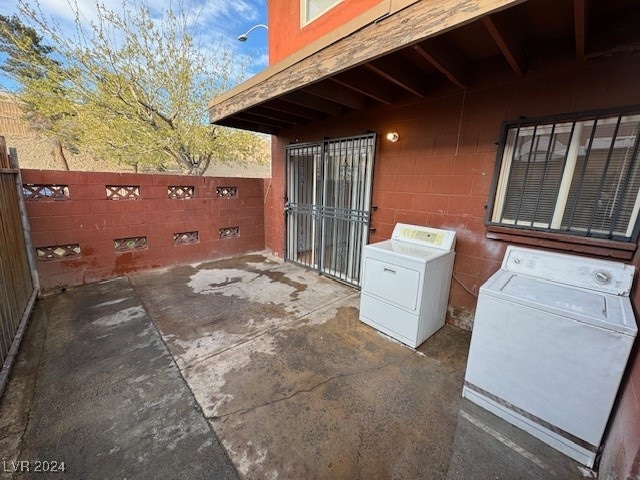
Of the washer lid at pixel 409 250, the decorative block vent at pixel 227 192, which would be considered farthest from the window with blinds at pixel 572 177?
the decorative block vent at pixel 227 192

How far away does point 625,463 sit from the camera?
974mm

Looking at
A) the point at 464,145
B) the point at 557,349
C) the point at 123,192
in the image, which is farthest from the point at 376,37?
the point at 123,192

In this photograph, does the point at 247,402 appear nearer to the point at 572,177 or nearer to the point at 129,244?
the point at 572,177

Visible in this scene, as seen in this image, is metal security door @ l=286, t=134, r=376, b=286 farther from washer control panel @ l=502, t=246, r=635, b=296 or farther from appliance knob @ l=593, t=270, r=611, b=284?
appliance knob @ l=593, t=270, r=611, b=284

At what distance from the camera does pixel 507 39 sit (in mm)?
1547

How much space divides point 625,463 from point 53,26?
8.59 metres

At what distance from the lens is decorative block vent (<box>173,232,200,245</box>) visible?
4.02 metres

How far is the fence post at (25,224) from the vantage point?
2.61 m

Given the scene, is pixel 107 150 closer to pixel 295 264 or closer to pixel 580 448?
pixel 295 264

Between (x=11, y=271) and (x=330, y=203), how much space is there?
3.26 metres

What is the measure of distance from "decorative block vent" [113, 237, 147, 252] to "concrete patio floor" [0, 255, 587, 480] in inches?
40.9

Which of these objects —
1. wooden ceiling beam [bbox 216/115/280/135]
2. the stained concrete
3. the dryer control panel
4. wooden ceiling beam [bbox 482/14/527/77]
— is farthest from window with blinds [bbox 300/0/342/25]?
the stained concrete

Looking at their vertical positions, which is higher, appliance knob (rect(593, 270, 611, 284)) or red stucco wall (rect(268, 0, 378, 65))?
red stucco wall (rect(268, 0, 378, 65))

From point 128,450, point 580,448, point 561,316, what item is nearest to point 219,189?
point 128,450
